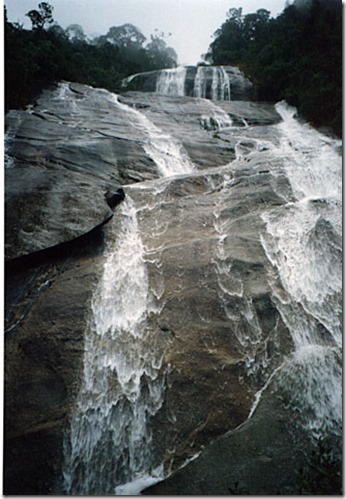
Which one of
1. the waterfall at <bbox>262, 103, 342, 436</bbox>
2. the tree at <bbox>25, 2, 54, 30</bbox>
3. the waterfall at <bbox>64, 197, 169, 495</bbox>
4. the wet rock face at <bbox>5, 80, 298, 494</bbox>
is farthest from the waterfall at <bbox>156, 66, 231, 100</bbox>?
the waterfall at <bbox>64, 197, 169, 495</bbox>

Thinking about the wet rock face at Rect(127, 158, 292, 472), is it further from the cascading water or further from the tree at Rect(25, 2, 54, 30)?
the tree at Rect(25, 2, 54, 30)

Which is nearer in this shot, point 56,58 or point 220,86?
point 56,58

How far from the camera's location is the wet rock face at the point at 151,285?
278 cm

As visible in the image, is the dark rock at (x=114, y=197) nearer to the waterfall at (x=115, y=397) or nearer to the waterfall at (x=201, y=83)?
the waterfall at (x=115, y=397)

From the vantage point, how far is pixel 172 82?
1441 cm

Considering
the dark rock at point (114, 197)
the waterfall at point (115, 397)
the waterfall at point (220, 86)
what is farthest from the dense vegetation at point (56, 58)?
the waterfall at point (115, 397)

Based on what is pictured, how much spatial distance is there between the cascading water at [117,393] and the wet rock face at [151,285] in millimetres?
101

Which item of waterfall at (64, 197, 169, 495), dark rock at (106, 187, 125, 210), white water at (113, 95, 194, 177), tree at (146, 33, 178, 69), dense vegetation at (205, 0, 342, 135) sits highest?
tree at (146, 33, 178, 69)

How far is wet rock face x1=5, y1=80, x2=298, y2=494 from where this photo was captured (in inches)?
109

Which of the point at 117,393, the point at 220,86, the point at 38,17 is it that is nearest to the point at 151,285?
the point at 117,393

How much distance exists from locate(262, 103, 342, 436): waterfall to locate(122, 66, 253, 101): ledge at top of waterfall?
28.5 feet

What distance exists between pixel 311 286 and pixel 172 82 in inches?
521

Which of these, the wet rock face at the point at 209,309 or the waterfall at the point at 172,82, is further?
the waterfall at the point at 172,82

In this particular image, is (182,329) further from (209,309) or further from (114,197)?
(114,197)
